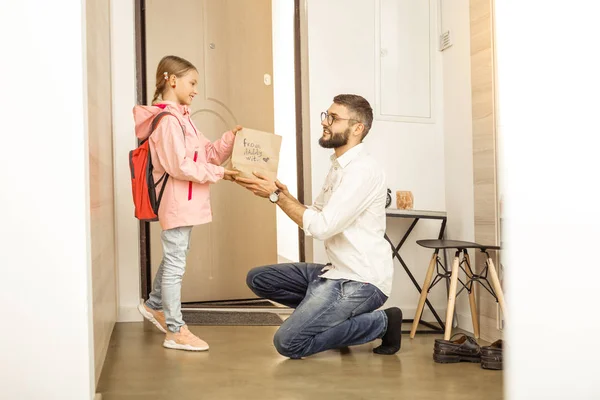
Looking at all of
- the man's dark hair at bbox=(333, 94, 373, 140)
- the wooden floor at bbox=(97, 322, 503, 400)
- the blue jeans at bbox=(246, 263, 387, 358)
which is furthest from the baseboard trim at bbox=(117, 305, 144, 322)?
the man's dark hair at bbox=(333, 94, 373, 140)

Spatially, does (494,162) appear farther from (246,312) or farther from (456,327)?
(246,312)

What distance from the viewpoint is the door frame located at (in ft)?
12.1

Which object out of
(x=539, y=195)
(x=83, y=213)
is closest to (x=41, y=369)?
(x=83, y=213)

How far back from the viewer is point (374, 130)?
12.4 ft

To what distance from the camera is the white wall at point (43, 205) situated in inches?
60.4

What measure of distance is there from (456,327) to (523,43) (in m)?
2.49

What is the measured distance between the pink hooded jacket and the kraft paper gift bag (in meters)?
0.11

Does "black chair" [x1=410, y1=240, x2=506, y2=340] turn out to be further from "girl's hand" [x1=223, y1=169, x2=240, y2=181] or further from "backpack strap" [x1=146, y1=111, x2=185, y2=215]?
"backpack strap" [x1=146, y1=111, x2=185, y2=215]

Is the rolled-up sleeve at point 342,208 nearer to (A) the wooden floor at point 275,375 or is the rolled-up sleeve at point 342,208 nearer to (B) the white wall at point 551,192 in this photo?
(A) the wooden floor at point 275,375

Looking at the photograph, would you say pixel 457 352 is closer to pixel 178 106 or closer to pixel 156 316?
pixel 156 316

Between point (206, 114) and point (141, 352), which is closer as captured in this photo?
point (141, 352)

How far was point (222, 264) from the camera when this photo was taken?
4379mm

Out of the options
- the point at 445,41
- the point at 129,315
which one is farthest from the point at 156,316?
the point at 445,41

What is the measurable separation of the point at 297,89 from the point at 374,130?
0.52 m
